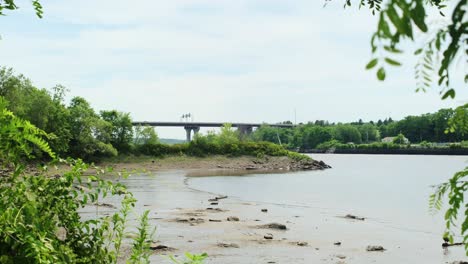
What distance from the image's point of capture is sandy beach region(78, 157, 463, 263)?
56.5 feet

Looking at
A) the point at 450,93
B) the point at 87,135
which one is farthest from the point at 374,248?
the point at 87,135

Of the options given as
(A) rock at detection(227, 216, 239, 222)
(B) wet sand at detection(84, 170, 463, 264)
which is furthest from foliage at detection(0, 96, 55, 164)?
(A) rock at detection(227, 216, 239, 222)

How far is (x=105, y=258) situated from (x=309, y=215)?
2778cm

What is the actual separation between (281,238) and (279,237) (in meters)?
0.29

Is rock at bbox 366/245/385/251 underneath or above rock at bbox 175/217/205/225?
underneath

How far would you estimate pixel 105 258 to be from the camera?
3.90 meters

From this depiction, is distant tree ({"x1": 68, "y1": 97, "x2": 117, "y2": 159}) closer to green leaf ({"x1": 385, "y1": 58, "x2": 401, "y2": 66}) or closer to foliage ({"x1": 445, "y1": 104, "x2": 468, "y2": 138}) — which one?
foliage ({"x1": 445, "y1": 104, "x2": 468, "y2": 138})

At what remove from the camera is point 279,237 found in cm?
2112

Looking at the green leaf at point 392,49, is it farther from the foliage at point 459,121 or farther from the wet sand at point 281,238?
the wet sand at point 281,238

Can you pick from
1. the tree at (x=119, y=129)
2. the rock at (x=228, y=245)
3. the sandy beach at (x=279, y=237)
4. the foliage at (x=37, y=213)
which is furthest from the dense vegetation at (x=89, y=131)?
the foliage at (x=37, y=213)

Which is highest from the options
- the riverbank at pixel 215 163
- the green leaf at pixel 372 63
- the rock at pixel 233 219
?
the green leaf at pixel 372 63

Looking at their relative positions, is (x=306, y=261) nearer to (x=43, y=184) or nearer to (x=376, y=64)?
(x=43, y=184)

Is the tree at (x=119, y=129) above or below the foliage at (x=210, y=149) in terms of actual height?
above

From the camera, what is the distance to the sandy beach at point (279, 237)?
17228 mm
